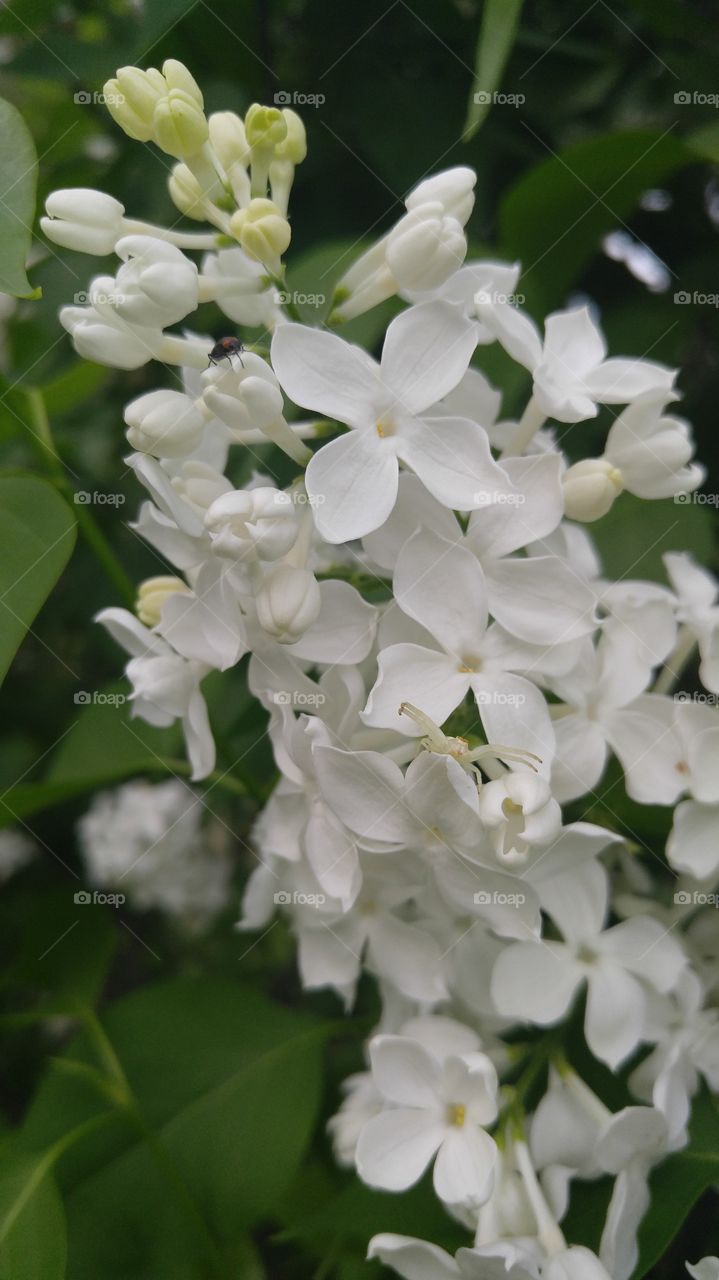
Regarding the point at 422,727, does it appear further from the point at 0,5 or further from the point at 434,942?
the point at 0,5

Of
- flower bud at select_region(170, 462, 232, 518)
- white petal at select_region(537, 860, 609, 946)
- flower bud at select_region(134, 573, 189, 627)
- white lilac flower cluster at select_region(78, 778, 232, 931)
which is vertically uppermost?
flower bud at select_region(170, 462, 232, 518)

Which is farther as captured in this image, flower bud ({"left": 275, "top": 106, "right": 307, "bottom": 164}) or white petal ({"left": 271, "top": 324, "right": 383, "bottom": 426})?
flower bud ({"left": 275, "top": 106, "right": 307, "bottom": 164})

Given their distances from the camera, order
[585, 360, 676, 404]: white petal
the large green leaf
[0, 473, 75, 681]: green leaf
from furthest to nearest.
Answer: the large green leaf < [585, 360, 676, 404]: white petal < [0, 473, 75, 681]: green leaf

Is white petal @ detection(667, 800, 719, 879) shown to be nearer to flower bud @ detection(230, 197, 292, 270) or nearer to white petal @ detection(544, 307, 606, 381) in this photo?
white petal @ detection(544, 307, 606, 381)

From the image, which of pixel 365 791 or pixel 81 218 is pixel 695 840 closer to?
pixel 365 791

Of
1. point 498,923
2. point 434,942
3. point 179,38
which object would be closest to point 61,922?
point 434,942

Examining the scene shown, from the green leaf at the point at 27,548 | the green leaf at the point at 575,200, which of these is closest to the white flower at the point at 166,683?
the green leaf at the point at 27,548

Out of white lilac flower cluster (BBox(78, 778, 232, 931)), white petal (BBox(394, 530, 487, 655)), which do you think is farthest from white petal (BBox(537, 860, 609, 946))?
white lilac flower cluster (BBox(78, 778, 232, 931))
